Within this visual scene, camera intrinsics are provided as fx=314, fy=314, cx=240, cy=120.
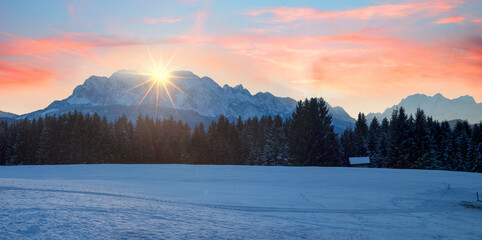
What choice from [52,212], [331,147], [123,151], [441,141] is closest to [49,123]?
[123,151]

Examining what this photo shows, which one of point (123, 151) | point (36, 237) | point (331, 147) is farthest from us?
point (123, 151)

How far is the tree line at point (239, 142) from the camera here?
67.9 metres

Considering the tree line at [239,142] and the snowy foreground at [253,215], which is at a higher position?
the tree line at [239,142]

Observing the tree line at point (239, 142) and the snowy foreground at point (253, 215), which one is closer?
the snowy foreground at point (253, 215)

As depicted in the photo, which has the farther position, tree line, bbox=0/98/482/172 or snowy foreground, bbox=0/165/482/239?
tree line, bbox=0/98/482/172

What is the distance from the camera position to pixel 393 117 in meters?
72.4

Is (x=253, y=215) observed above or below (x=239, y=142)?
below

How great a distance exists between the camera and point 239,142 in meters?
96.9

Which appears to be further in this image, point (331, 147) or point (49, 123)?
point (49, 123)

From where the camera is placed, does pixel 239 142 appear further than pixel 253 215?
Yes

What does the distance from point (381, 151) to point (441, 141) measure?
55.6 ft

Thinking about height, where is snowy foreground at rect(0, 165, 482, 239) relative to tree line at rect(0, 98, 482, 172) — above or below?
below

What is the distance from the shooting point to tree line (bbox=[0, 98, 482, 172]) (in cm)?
6794

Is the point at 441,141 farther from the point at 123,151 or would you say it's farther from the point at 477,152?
the point at 123,151
